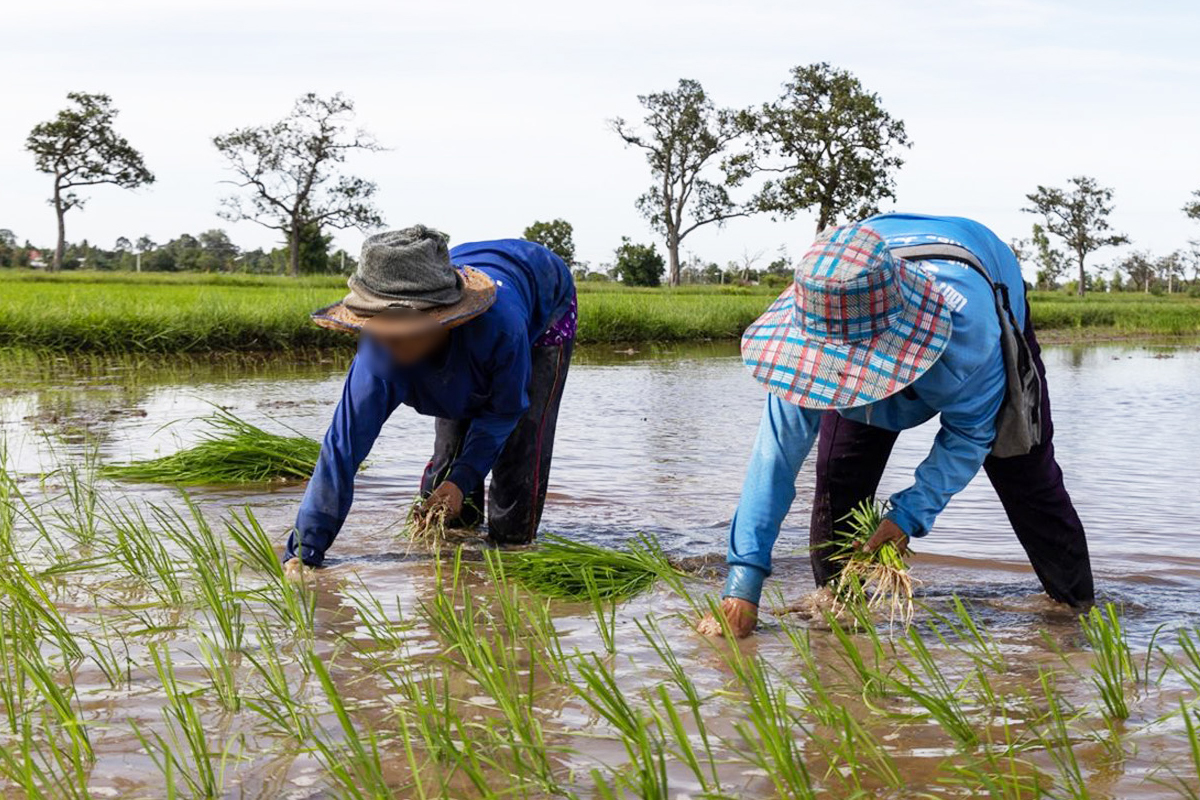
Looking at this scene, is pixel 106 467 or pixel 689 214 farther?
pixel 689 214

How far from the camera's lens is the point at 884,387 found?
2.49 meters

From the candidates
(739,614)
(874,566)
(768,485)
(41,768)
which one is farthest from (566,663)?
(41,768)

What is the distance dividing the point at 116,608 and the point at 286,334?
9673 mm

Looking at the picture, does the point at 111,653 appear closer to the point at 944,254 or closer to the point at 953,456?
the point at 953,456

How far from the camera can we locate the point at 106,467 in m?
5.48

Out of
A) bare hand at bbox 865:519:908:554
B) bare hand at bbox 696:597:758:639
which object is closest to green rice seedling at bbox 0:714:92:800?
bare hand at bbox 696:597:758:639

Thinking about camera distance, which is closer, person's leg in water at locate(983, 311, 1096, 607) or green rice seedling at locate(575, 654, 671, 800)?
green rice seedling at locate(575, 654, 671, 800)

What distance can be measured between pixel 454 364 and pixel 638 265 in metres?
44.4

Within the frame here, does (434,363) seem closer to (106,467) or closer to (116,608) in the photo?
(116,608)

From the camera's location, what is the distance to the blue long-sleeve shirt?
2643mm

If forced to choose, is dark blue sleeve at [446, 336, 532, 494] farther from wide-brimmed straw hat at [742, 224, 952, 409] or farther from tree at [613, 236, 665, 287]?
tree at [613, 236, 665, 287]

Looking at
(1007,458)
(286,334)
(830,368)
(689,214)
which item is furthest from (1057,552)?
(689,214)

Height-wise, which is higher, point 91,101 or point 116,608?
point 91,101

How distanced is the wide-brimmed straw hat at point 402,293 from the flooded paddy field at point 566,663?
630mm
